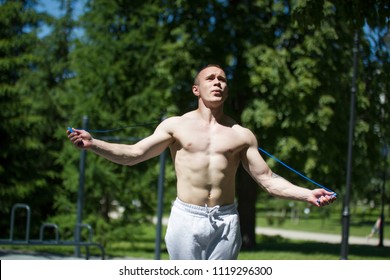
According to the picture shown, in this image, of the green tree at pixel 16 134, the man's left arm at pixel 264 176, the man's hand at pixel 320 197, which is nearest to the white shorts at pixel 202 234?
the man's left arm at pixel 264 176

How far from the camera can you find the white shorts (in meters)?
3.58

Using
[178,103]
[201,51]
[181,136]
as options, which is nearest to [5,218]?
[178,103]

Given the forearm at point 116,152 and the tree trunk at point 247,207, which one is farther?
the tree trunk at point 247,207

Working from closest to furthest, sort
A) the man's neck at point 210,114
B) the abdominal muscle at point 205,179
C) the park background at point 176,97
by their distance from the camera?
the abdominal muscle at point 205,179 < the man's neck at point 210,114 < the park background at point 176,97

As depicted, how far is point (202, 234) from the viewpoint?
141 inches

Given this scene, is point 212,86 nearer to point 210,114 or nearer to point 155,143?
point 210,114

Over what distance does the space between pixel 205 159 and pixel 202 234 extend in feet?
1.27

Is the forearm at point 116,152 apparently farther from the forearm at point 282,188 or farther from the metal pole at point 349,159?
the metal pole at point 349,159

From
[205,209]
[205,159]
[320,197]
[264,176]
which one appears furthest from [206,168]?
[320,197]

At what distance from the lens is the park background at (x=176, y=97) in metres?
18.6

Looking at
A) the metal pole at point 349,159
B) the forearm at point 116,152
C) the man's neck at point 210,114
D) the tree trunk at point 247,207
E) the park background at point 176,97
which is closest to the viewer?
the forearm at point 116,152

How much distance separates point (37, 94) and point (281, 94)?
13162 millimetres

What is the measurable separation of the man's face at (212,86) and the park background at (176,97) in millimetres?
11538

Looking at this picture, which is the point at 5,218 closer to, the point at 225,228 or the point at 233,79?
the point at 233,79
